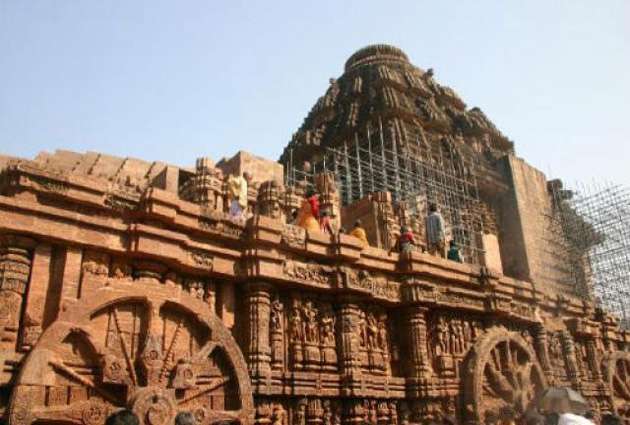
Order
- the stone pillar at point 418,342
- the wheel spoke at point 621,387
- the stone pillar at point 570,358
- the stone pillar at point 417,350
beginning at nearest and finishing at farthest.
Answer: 1. the stone pillar at point 417,350
2. the stone pillar at point 418,342
3. the stone pillar at point 570,358
4. the wheel spoke at point 621,387

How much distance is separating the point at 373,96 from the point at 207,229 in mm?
22020

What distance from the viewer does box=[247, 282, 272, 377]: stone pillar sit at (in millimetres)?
8172

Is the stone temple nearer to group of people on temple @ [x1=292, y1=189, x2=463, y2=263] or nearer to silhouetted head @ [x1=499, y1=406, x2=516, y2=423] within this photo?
silhouetted head @ [x1=499, y1=406, x2=516, y2=423]

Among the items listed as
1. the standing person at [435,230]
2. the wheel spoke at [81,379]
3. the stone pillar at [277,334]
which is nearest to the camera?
the wheel spoke at [81,379]

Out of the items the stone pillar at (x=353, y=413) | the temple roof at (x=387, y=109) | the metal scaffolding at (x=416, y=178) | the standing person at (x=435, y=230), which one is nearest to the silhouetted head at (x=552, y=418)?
the stone pillar at (x=353, y=413)

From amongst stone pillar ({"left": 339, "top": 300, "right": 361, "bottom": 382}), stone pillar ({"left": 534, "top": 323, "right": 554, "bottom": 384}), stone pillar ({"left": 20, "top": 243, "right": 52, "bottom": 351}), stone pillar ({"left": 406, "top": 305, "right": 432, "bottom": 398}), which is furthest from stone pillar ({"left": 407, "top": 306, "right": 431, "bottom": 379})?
stone pillar ({"left": 20, "top": 243, "right": 52, "bottom": 351})

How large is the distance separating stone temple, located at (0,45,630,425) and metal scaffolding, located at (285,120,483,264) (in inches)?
208

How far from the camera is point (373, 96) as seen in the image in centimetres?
2912

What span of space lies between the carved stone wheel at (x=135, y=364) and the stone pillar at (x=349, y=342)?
2077 millimetres

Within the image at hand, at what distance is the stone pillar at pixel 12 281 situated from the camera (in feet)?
21.0

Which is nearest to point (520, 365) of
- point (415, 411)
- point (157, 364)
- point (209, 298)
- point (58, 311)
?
point (415, 411)

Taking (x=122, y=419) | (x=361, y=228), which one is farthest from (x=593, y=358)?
(x=122, y=419)

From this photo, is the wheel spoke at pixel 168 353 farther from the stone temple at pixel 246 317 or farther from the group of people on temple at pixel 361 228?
the group of people on temple at pixel 361 228

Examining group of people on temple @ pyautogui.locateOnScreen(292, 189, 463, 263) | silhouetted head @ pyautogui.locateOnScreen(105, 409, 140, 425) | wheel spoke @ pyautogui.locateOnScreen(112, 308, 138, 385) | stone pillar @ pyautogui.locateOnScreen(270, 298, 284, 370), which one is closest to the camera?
silhouetted head @ pyautogui.locateOnScreen(105, 409, 140, 425)
